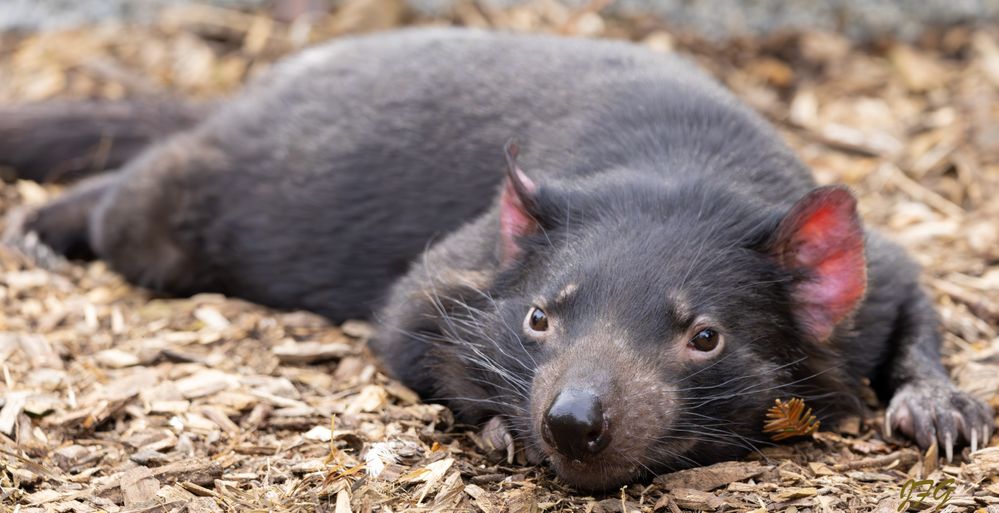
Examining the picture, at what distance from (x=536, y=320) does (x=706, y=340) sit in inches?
19.8

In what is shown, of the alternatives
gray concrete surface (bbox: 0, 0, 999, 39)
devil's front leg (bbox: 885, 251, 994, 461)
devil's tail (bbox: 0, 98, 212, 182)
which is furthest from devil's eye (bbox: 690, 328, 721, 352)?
gray concrete surface (bbox: 0, 0, 999, 39)

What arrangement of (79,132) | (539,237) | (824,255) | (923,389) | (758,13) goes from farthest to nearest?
(758,13) < (79,132) < (923,389) < (539,237) < (824,255)

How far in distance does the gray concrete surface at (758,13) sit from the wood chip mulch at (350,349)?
11 cm

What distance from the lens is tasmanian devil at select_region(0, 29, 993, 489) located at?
3.25 m

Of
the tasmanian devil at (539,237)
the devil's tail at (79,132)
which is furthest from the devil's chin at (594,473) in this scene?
the devil's tail at (79,132)

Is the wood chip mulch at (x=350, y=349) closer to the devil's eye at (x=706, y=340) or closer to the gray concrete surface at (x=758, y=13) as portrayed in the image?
the gray concrete surface at (x=758, y=13)

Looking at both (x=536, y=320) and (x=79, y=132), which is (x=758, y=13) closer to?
(x=79, y=132)

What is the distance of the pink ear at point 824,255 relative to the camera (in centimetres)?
330

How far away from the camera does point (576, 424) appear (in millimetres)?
2924

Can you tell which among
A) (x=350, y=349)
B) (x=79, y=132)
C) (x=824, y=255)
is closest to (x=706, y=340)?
(x=824, y=255)

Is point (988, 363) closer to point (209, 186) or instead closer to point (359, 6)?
point (209, 186)

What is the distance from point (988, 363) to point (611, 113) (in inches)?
63.5

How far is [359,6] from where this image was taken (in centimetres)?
711

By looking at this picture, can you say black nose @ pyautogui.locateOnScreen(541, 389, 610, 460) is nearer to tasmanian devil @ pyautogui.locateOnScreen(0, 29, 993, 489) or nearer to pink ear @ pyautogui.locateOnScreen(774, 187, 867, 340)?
tasmanian devil @ pyautogui.locateOnScreen(0, 29, 993, 489)
